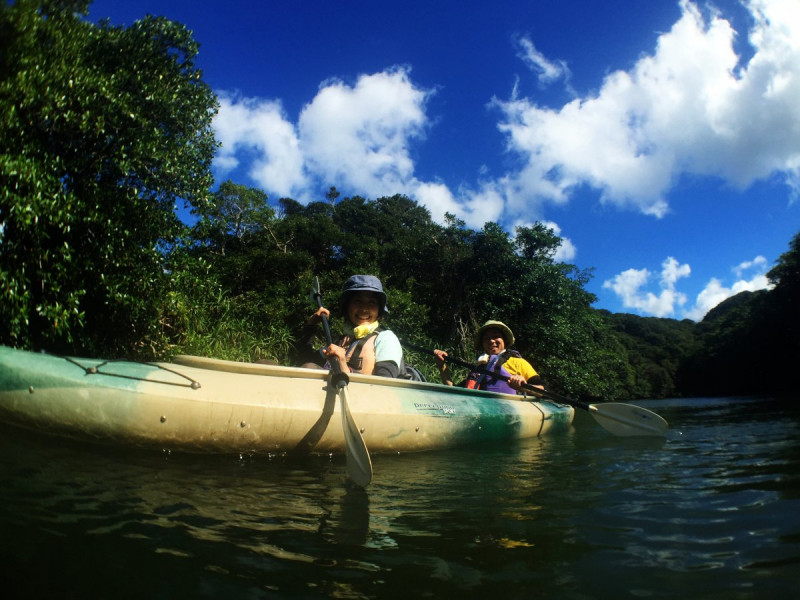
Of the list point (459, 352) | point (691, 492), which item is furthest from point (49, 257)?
point (459, 352)

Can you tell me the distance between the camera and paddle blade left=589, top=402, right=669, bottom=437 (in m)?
4.71

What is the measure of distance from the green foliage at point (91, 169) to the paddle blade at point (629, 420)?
5.97 m

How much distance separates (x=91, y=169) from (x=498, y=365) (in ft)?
18.6

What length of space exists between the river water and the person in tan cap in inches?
107

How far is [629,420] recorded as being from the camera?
4.87 metres

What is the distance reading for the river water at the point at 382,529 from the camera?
47.9 inches

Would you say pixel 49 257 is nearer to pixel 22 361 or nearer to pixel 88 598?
pixel 22 361

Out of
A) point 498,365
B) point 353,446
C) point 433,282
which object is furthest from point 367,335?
point 433,282

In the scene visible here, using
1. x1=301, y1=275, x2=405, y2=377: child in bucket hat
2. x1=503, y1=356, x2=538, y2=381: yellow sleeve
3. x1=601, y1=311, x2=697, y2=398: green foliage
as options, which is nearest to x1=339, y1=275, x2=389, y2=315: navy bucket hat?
x1=301, y1=275, x2=405, y2=377: child in bucket hat

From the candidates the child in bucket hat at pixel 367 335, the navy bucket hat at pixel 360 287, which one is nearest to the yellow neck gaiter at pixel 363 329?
the child in bucket hat at pixel 367 335

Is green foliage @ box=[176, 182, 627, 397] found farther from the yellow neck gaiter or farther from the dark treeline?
the yellow neck gaiter

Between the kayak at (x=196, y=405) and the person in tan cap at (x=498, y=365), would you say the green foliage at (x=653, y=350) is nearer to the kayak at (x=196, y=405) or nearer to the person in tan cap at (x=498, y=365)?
the person in tan cap at (x=498, y=365)

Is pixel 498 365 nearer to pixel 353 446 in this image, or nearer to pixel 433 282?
pixel 353 446

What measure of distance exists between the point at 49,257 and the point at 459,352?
1127 cm
